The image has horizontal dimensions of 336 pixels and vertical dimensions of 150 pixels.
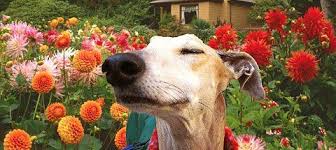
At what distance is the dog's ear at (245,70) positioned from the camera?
3248mm

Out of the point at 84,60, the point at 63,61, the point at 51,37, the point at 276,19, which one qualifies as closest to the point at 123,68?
the point at 84,60

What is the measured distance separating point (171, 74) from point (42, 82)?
147 centimetres

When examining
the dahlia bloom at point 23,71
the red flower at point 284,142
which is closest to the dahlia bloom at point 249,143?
the red flower at point 284,142

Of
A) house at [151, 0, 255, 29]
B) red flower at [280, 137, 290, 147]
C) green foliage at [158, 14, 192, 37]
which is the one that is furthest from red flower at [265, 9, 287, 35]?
house at [151, 0, 255, 29]

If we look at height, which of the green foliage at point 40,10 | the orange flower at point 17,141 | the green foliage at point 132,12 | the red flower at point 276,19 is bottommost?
the green foliage at point 132,12

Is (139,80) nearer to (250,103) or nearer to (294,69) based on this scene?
(250,103)

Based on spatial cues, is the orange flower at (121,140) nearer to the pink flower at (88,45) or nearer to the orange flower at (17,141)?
the orange flower at (17,141)

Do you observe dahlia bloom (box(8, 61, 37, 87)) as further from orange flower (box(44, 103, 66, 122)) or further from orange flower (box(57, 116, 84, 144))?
orange flower (box(57, 116, 84, 144))

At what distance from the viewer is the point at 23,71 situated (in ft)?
14.5

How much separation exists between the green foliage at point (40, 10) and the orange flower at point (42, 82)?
71.4ft

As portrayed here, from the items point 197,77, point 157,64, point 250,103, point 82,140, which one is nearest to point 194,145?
point 197,77

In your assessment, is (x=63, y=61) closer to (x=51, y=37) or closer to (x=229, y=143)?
(x=51, y=37)

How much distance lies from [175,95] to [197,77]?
0.67ft

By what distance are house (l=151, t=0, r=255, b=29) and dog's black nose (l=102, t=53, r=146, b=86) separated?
124ft
